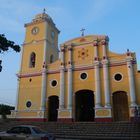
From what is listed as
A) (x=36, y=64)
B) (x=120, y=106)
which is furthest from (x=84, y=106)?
(x=36, y=64)

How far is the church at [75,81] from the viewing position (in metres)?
24.6

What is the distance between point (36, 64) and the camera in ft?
101

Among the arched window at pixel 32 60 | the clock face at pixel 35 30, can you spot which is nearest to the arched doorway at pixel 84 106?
the arched window at pixel 32 60

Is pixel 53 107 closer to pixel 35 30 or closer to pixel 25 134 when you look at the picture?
pixel 35 30

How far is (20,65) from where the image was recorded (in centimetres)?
3169

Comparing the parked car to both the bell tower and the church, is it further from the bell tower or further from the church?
the bell tower

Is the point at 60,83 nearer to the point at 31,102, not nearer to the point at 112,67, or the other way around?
the point at 31,102

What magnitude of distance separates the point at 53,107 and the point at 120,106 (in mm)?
9116

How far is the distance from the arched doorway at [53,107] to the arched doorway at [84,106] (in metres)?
3.15

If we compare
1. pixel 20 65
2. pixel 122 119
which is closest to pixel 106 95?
pixel 122 119

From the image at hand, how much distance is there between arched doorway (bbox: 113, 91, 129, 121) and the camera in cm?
2450

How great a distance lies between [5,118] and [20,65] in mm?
7852

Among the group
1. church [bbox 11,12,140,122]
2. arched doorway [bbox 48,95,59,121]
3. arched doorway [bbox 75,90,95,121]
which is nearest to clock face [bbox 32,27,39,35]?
church [bbox 11,12,140,122]

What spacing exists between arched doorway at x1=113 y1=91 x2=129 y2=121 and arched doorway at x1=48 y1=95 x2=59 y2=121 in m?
8.05
